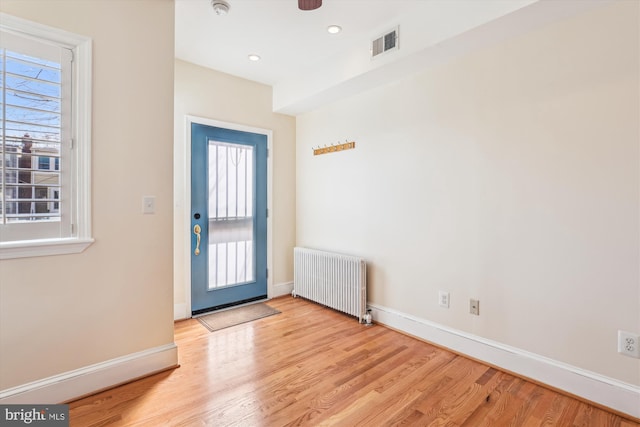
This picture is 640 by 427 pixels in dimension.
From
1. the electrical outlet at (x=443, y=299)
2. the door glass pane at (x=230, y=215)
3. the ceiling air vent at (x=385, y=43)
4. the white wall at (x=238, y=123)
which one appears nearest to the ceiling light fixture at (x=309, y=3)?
the ceiling air vent at (x=385, y=43)

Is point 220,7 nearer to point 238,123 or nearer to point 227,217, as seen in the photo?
point 238,123

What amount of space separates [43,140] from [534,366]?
11.5 feet

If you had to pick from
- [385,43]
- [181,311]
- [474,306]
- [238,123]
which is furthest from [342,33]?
[181,311]

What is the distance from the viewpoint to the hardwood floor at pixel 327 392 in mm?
1798

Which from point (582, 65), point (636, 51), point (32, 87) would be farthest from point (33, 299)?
point (636, 51)

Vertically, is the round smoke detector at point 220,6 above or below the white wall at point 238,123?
above

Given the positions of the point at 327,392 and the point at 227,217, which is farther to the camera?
the point at 227,217

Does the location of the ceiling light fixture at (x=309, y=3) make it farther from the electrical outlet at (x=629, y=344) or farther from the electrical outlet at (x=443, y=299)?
the electrical outlet at (x=629, y=344)

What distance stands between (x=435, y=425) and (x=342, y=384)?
24.7 inches

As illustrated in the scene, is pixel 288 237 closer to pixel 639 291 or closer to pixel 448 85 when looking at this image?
pixel 448 85

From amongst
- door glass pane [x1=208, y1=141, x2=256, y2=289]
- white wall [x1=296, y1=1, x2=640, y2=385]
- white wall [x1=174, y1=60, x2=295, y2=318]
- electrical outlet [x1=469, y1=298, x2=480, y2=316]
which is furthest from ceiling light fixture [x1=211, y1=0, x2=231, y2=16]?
electrical outlet [x1=469, y1=298, x2=480, y2=316]

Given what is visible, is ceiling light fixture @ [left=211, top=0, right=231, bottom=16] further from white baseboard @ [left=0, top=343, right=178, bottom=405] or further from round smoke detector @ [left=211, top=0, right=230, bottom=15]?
white baseboard @ [left=0, top=343, right=178, bottom=405]

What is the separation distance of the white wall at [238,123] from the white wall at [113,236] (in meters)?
1.04

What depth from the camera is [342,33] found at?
277 centimetres
